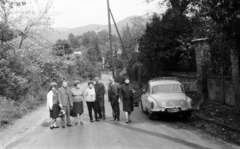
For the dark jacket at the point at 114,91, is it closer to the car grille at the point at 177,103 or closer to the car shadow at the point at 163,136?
the car shadow at the point at 163,136

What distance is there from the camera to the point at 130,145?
26.7 feet

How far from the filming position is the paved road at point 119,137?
8164 mm

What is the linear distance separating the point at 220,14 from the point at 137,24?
46284 millimetres

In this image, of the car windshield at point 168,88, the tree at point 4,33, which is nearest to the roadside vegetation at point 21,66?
the tree at point 4,33

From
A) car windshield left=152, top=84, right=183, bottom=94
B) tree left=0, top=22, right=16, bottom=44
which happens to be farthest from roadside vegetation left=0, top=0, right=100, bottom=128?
car windshield left=152, top=84, right=183, bottom=94

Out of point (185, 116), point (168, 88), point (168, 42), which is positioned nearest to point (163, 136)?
point (185, 116)

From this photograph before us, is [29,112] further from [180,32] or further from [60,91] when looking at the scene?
[180,32]

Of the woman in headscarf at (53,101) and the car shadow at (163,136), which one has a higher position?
the woman in headscarf at (53,101)

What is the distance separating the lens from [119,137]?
926 centimetres

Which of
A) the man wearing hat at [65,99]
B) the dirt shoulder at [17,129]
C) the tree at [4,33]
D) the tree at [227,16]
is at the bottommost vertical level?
the dirt shoulder at [17,129]

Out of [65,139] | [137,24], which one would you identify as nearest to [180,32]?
[65,139]

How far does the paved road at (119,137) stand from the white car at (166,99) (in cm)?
58

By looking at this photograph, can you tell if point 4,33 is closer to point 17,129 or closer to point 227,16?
point 17,129

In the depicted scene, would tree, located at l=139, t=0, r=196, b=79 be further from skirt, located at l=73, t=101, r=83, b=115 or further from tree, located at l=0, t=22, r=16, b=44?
tree, located at l=0, t=22, r=16, b=44
